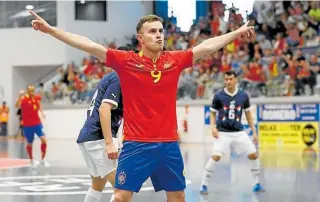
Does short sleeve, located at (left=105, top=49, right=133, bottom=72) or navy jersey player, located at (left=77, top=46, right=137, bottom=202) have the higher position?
short sleeve, located at (left=105, top=49, right=133, bottom=72)

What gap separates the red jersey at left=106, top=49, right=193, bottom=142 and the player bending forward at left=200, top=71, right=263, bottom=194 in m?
5.35

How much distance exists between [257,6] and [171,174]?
25.4m

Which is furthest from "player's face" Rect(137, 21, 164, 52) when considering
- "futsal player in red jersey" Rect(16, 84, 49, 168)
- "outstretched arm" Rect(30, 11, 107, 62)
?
"futsal player in red jersey" Rect(16, 84, 49, 168)

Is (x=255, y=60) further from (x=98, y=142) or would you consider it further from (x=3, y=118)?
(x=98, y=142)

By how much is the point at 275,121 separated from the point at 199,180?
11.0 metres

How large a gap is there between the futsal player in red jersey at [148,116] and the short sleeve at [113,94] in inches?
35.1

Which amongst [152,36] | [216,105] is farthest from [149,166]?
[216,105]

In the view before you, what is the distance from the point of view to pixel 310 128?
2286cm

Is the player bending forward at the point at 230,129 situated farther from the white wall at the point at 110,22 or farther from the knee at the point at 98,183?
the white wall at the point at 110,22

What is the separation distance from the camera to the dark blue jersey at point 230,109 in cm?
1177

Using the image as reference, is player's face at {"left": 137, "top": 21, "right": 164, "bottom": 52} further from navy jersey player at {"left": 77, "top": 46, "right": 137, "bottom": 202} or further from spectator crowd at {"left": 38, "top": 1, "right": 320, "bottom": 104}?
spectator crowd at {"left": 38, "top": 1, "right": 320, "bottom": 104}

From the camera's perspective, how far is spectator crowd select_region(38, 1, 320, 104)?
23.9m

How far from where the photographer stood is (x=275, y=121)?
942 inches

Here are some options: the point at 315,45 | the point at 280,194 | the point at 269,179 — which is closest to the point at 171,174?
the point at 280,194
